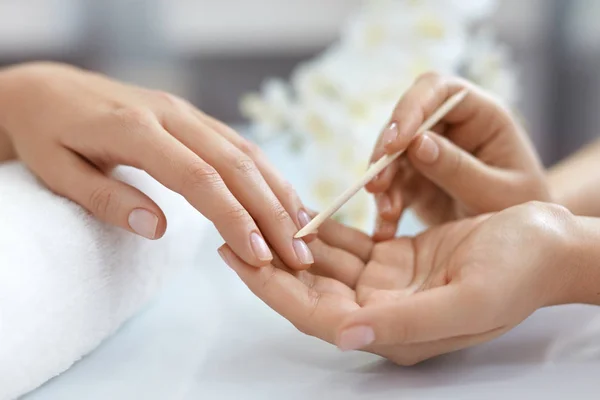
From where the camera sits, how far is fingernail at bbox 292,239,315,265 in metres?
0.61

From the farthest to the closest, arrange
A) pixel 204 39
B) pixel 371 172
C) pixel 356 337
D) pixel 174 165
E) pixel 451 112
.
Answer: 1. pixel 204 39
2. pixel 451 112
3. pixel 371 172
4. pixel 174 165
5. pixel 356 337

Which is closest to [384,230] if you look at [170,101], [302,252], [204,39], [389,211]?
[389,211]

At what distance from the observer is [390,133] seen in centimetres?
74

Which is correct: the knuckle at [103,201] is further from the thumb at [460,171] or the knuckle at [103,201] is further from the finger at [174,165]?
the thumb at [460,171]

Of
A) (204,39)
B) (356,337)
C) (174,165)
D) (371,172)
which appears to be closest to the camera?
(356,337)

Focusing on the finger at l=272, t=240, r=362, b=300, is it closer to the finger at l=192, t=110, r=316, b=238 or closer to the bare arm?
the finger at l=192, t=110, r=316, b=238

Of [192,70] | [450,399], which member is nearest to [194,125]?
[450,399]

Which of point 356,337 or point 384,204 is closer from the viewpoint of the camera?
point 356,337

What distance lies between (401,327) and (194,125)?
0.28m

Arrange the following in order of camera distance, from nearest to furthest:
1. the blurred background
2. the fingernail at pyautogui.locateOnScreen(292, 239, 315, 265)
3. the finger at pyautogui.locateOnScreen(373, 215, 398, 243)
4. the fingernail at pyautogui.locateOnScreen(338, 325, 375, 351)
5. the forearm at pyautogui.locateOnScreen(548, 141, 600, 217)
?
1. the fingernail at pyautogui.locateOnScreen(338, 325, 375, 351)
2. the fingernail at pyautogui.locateOnScreen(292, 239, 315, 265)
3. the finger at pyautogui.locateOnScreen(373, 215, 398, 243)
4. the forearm at pyautogui.locateOnScreen(548, 141, 600, 217)
5. the blurred background

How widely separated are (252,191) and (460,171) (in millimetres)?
274

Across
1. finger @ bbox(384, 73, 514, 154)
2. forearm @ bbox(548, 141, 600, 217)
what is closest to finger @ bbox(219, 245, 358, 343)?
finger @ bbox(384, 73, 514, 154)

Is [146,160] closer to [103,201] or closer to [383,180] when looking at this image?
[103,201]

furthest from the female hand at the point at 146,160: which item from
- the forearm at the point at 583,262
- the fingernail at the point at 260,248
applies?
the forearm at the point at 583,262
